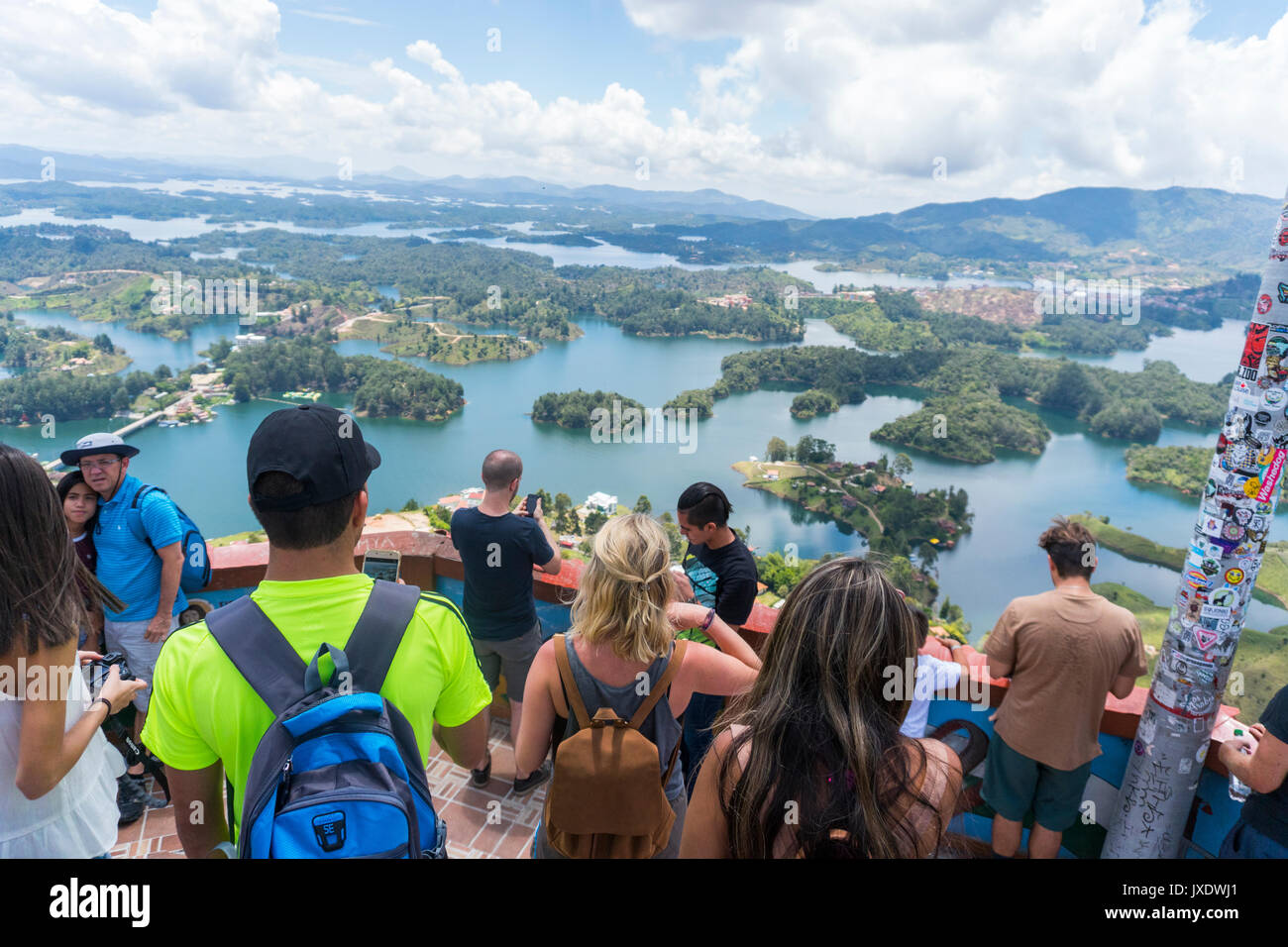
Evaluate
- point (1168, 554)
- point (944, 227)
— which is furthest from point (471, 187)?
point (1168, 554)

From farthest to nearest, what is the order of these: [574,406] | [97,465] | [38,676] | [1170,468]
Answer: [574,406], [1170,468], [97,465], [38,676]

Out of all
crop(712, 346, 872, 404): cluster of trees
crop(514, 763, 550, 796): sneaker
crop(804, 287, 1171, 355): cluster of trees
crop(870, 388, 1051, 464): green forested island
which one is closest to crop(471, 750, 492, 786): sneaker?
crop(514, 763, 550, 796): sneaker

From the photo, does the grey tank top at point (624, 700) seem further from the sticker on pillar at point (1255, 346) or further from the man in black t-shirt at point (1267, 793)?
the sticker on pillar at point (1255, 346)

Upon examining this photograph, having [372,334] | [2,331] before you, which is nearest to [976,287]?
[372,334]

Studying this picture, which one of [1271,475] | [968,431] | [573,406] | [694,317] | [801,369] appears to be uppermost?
[1271,475]

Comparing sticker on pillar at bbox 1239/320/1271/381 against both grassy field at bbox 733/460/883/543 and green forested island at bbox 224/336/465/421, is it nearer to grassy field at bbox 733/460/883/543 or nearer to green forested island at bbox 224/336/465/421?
grassy field at bbox 733/460/883/543

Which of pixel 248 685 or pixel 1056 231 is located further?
pixel 1056 231

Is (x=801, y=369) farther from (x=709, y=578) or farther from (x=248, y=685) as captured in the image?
(x=248, y=685)
